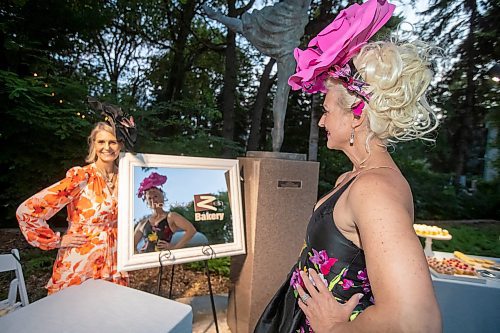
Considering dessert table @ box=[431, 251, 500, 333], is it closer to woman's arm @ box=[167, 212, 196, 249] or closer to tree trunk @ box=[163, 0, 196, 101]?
woman's arm @ box=[167, 212, 196, 249]

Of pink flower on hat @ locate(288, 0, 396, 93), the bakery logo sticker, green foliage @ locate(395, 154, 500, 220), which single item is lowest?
green foliage @ locate(395, 154, 500, 220)

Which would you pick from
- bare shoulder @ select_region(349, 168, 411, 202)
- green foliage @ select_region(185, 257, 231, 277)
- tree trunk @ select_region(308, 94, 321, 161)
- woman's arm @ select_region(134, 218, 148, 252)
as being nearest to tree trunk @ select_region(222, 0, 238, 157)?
tree trunk @ select_region(308, 94, 321, 161)

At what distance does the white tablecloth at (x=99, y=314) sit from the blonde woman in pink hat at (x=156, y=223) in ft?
1.46

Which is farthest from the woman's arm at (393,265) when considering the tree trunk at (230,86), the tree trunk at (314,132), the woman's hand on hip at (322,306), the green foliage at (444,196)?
the green foliage at (444,196)

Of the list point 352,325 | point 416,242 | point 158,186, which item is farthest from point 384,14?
point 158,186

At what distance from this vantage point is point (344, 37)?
90 cm

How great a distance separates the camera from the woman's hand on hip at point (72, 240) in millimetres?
1765

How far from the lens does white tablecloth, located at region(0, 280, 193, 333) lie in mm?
1036

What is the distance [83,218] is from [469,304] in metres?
2.66

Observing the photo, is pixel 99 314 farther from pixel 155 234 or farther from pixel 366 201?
pixel 366 201

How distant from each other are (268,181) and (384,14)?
1.49m

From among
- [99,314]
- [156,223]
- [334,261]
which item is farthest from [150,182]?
[334,261]

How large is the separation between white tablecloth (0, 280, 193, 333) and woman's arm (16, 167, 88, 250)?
1.86 feet

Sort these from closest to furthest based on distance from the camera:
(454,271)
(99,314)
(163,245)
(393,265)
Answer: (393,265) < (99,314) < (163,245) < (454,271)
